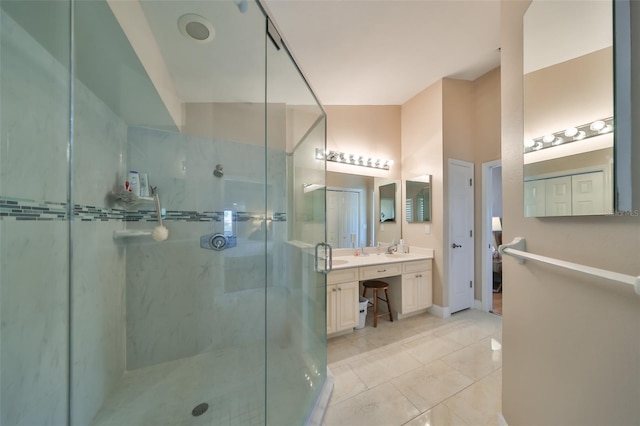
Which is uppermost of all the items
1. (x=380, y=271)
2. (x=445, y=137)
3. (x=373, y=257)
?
(x=445, y=137)

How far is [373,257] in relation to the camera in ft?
9.17

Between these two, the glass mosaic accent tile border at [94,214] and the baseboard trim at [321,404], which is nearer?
the glass mosaic accent tile border at [94,214]

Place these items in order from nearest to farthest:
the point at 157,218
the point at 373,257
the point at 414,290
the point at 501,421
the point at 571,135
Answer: the point at 571,135, the point at 501,421, the point at 157,218, the point at 414,290, the point at 373,257

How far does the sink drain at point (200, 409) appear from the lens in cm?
137

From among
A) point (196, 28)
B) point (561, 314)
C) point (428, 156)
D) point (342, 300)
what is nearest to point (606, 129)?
point (561, 314)

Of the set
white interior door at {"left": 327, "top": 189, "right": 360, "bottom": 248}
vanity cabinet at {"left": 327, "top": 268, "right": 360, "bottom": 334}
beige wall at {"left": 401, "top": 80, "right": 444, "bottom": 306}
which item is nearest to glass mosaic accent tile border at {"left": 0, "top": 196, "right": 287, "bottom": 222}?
white interior door at {"left": 327, "top": 189, "right": 360, "bottom": 248}

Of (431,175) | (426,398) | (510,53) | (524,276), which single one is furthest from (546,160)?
(431,175)

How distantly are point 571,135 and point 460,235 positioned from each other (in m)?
2.32

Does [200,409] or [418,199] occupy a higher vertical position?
[418,199]

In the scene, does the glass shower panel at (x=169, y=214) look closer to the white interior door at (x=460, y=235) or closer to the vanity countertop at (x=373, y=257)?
the vanity countertop at (x=373, y=257)

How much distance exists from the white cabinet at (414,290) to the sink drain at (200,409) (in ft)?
6.98

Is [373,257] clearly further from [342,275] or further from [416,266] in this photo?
[342,275]

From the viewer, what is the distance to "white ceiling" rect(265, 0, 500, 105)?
1642mm

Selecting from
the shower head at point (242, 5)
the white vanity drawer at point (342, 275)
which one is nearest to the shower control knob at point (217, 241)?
the white vanity drawer at point (342, 275)
